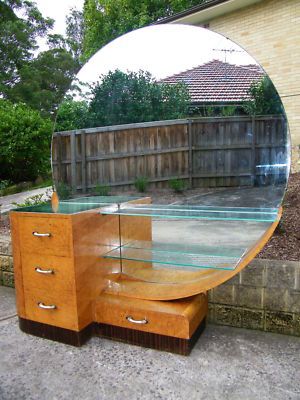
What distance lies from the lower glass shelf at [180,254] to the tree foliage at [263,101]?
752 millimetres

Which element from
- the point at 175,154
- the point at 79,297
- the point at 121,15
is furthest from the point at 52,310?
the point at 121,15

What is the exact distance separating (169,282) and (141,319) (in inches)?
11.7

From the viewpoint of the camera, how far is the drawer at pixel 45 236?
5.76ft

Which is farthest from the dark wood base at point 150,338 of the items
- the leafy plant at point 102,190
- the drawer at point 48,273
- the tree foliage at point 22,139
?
the tree foliage at point 22,139

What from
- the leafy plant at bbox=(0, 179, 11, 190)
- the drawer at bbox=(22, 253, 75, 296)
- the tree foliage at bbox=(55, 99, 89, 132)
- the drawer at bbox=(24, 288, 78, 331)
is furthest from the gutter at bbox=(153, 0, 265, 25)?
the drawer at bbox=(24, 288, 78, 331)

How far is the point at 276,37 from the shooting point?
6.45m

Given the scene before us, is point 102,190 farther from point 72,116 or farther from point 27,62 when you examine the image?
point 27,62

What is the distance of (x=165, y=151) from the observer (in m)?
1.90

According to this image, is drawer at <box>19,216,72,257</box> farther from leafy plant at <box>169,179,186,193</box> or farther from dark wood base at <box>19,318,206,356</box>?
leafy plant at <box>169,179,186,193</box>

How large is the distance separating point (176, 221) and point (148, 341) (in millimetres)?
709

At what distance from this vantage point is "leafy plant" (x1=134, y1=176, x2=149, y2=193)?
78.7 inches

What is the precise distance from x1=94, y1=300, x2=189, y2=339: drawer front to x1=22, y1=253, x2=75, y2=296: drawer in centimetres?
24

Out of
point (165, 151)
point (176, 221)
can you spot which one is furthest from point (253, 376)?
point (165, 151)

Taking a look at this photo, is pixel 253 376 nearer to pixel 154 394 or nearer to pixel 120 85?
pixel 154 394
